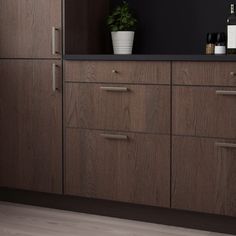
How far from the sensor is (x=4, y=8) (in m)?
3.61

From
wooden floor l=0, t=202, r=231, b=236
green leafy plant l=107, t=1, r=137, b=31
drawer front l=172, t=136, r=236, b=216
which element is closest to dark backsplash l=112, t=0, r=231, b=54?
green leafy plant l=107, t=1, r=137, b=31

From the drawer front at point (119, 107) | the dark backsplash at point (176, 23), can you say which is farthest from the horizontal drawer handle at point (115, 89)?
the dark backsplash at point (176, 23)

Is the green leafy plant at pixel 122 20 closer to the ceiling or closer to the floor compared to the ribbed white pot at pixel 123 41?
closer to the ceiling

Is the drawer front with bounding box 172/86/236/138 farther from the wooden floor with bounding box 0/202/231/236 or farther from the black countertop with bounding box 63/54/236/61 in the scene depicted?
the wooden floor with bounding box 0/202/231/236

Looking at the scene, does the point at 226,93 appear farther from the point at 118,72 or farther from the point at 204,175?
the point at 118,72

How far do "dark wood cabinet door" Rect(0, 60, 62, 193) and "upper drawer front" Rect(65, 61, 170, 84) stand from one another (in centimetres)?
12

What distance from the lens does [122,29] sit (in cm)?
374

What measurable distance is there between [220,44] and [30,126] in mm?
1219

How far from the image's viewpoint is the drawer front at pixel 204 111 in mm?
2996

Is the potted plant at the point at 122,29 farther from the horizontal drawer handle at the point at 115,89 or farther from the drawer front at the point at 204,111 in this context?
the drawer front at the point at 204,111

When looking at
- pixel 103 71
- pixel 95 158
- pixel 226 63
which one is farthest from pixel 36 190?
pixel 226 63

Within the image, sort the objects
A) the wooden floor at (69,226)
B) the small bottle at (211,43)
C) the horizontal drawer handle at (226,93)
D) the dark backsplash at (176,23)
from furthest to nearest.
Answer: the dark backsplash at (176,23) < the small bottle at (211,43) < the wooden floor at (69,226) < the horizontal drawer handle at (226,93)

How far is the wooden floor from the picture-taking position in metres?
3.16

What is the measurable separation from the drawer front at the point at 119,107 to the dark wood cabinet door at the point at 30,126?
12 cm
